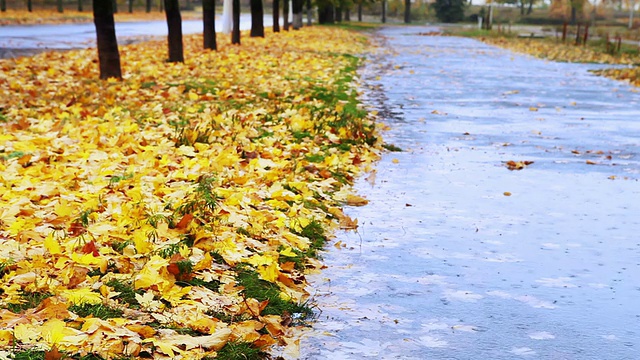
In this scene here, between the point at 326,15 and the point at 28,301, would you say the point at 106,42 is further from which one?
the point at 326,15

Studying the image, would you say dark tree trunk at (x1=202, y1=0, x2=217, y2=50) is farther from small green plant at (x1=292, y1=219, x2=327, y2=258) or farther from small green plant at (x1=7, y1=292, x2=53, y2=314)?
small green plant at (x1=7, y1=292, x2=53, y2=314)

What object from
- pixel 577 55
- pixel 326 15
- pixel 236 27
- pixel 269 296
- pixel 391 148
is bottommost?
pixel 577 55

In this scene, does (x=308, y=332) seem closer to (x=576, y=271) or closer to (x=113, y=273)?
(x=113, y=273)

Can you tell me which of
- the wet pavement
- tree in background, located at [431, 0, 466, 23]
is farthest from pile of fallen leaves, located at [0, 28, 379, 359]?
tree in background, located at [431, 0, 466, 23]

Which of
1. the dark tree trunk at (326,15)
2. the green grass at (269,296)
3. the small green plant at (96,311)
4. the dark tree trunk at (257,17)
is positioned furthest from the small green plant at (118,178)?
the dark tree trunk at (326,15)

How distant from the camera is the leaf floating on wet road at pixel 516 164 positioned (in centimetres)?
813

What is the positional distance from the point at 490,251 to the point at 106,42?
10.2 meters

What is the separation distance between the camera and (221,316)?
153 inches

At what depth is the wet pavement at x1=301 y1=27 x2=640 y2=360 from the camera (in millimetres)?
3951

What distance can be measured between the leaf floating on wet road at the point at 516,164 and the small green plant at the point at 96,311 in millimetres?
5272

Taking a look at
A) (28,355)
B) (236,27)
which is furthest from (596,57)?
(28,355)

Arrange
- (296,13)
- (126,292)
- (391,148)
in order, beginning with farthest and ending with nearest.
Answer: (296,13), (391,148), (126,292)

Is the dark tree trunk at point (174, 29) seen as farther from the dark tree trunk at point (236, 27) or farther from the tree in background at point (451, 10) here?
the tree in background at point (451, 10)

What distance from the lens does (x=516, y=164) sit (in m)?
8.22
